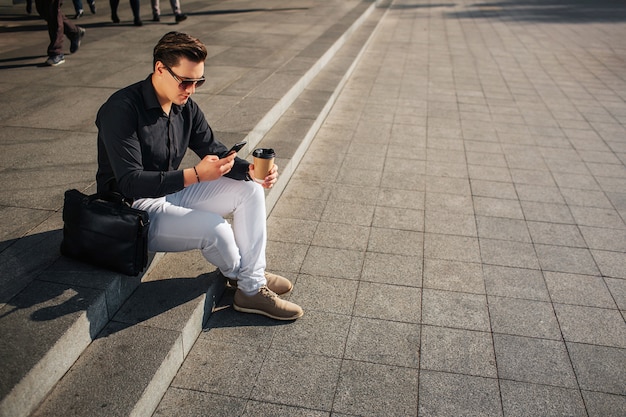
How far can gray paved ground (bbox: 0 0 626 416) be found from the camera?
3100 millimetres

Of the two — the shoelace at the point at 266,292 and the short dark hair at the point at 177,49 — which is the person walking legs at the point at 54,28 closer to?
the short dark hair at the point at 177,49

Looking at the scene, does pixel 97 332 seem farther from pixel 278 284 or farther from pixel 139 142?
pixel 278 284

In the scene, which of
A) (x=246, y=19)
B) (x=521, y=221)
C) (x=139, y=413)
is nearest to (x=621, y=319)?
(x=521, y=221)

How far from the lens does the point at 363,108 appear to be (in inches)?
325

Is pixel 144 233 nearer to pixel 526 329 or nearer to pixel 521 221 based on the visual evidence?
pixel 526 329

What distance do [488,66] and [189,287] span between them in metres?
9.31

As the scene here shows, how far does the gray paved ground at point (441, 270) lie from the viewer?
310 centimetres

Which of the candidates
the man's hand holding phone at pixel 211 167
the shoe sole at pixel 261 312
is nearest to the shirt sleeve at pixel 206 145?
the man's hand holding phone at pixel 211 167

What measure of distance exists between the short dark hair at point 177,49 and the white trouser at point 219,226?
803 millimetres

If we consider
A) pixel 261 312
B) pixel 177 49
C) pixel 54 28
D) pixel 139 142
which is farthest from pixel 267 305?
pixel 54 28

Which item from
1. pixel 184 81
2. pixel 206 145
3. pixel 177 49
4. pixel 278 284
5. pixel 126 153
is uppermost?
pixel 177 49

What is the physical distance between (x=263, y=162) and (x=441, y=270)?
1743 mm

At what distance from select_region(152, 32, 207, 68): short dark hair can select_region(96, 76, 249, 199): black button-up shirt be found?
0.21 meters

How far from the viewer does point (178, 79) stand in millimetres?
2986
